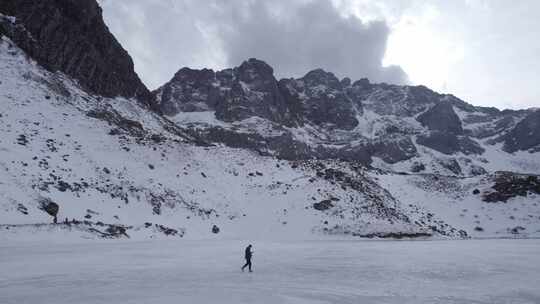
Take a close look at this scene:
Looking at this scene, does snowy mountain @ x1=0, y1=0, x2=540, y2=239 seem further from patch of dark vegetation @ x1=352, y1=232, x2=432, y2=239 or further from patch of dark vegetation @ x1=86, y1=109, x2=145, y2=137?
patch of dark vegetation @ x1=86, y1=109, x2=145, y2=137

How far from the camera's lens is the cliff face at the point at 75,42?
76.9 meters

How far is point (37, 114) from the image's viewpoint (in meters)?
57.3

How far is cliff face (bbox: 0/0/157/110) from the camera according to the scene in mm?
76875

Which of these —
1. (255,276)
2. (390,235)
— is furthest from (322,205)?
(255,276)

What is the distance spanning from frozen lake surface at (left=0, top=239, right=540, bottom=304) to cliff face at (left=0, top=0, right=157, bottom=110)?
5771 centimetres

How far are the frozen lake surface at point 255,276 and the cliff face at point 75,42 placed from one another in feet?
189

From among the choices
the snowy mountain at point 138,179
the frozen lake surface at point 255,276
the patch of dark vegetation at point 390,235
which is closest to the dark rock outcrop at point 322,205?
the snowy mountain at point 138,179

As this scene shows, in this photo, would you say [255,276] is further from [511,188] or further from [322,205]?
[511,188]

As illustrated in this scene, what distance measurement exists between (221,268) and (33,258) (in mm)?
10901

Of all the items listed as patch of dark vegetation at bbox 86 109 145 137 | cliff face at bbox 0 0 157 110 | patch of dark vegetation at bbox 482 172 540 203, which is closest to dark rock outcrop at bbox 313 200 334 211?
Result: patch of dark vegetation at bbox 86 109 145 137

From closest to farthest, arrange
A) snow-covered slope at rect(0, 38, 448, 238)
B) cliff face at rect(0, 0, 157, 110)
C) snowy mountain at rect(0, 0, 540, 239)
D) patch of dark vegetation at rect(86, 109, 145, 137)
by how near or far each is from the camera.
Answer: snow-covered slope at rect(0, 38, 448, 238), snowy mountain at rect(0, 0, 540, 239), patch of dark vegetation at rect(86, 109, 145, 137), cliff face at rect(0, 0, 157, 110)

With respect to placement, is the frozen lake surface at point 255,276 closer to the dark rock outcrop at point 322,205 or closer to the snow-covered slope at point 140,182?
the snow-covered slope at point 140,182

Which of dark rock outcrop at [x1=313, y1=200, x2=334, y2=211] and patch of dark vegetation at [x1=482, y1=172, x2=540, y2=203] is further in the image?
patch of dark vegetation at [x1=482, y1=172, x2=540, y2=203]

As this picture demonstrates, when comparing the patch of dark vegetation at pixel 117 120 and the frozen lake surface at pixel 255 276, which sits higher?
the patch of dark vegetation at pixel 117 120
